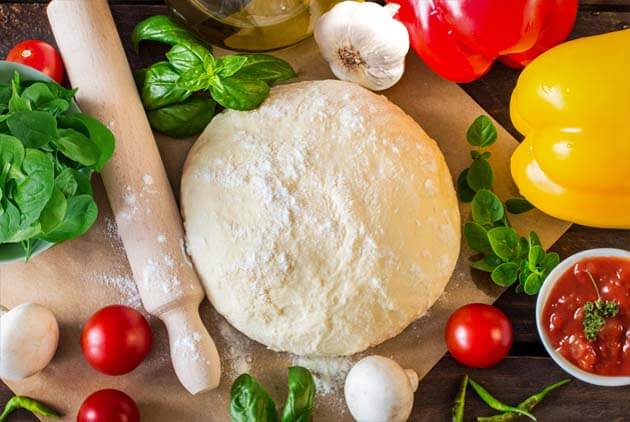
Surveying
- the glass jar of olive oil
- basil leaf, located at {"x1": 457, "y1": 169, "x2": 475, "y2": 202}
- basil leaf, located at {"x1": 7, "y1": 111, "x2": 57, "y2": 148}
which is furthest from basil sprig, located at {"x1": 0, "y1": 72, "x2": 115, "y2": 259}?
basil leaf, located at {"x1": 457, "y1": 169, "x2": 475, "y2": 202}

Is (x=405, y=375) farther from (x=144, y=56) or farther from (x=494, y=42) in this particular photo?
(x=144, y=56)

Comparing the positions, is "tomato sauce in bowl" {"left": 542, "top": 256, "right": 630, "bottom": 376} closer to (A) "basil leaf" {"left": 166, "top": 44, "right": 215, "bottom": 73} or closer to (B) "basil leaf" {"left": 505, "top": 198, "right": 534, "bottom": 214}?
(B) "basil leaf" {"left": 505, "top": 198, "right": 534, "bottom": 214}

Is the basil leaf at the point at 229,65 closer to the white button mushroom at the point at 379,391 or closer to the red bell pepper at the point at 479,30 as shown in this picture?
the red bell pepper at the point at 479,30

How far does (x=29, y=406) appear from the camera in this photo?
1697 millimetres

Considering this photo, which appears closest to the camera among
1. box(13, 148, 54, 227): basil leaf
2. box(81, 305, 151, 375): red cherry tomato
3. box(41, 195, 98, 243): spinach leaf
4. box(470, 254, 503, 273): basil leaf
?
box(13, 148, 54, 227): basil leaf

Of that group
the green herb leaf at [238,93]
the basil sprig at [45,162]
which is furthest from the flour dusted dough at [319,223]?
the basil sprig at [45,162]

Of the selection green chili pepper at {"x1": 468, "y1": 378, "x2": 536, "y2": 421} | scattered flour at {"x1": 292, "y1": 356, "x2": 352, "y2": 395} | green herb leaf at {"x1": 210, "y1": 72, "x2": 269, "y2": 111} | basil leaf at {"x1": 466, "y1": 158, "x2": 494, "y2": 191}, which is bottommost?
green chili pepper at {"x1": 468, "y1": 378, "x2": 536, "y2": 421}

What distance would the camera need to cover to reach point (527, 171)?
175 cm

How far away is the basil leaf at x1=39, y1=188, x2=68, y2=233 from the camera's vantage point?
1422 mm

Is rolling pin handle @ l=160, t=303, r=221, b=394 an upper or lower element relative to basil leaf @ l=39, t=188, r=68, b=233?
lower

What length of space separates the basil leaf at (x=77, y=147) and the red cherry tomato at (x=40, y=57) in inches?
13.7

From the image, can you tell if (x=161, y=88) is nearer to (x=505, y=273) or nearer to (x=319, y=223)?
(x=319, y=223)

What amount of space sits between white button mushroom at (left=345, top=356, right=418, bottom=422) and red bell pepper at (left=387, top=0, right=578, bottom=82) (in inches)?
27.5

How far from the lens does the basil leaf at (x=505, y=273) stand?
1712 mm
